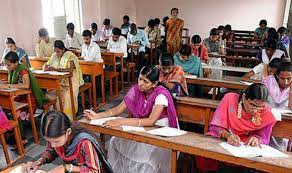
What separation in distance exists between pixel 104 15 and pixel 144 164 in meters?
6.83

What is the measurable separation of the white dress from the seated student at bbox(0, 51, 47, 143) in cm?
147

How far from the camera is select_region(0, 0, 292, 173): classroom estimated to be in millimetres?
1704

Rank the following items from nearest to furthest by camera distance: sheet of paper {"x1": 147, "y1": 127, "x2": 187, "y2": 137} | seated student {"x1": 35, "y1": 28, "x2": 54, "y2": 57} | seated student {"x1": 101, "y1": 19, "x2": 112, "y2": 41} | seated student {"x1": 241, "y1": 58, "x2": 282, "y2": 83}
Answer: sheet of paper {"x1": 147, "y1": 127, "x2": 187, "y2": 137} → seated student {"x1": 241, "y1": 58, "x2": 282, "y2": 83} → seated student {"x1": 35, "y1": 28, "x2": 54, "y2": 57} → seated student {"x1": 101, "y1": 19, "x2": 112, "y2": 41}

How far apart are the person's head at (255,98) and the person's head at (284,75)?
768 millimetres

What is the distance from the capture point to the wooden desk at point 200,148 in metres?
1.60

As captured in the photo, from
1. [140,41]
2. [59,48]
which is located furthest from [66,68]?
[140,41]

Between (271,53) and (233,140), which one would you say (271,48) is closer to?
(271,53)

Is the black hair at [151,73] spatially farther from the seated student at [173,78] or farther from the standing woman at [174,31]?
the standing woman at [174,31]

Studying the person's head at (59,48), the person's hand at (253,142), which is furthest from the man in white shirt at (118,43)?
the person's hand at (253,142)

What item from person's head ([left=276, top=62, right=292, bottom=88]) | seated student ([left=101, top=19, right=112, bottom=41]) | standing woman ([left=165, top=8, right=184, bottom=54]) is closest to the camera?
person's head ([left=276, top=62, right=292, bottom=88])

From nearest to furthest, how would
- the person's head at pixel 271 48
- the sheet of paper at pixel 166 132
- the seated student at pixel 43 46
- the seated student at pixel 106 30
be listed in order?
the sheet of paper at pixel 166 132
the person's head at pixel 271 48
the seated student at pixel 43 46
the seated student at pixel 106 30

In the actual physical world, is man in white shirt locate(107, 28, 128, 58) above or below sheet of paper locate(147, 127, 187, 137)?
above

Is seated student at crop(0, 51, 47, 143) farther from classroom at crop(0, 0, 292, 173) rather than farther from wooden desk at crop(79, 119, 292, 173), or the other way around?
wooden desk at crop(79, 119, 292, 173)

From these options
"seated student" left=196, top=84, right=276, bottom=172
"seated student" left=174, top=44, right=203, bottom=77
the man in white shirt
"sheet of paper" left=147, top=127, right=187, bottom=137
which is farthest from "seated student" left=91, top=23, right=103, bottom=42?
"seated student" left=196, top=84, right=276, bottom=172
